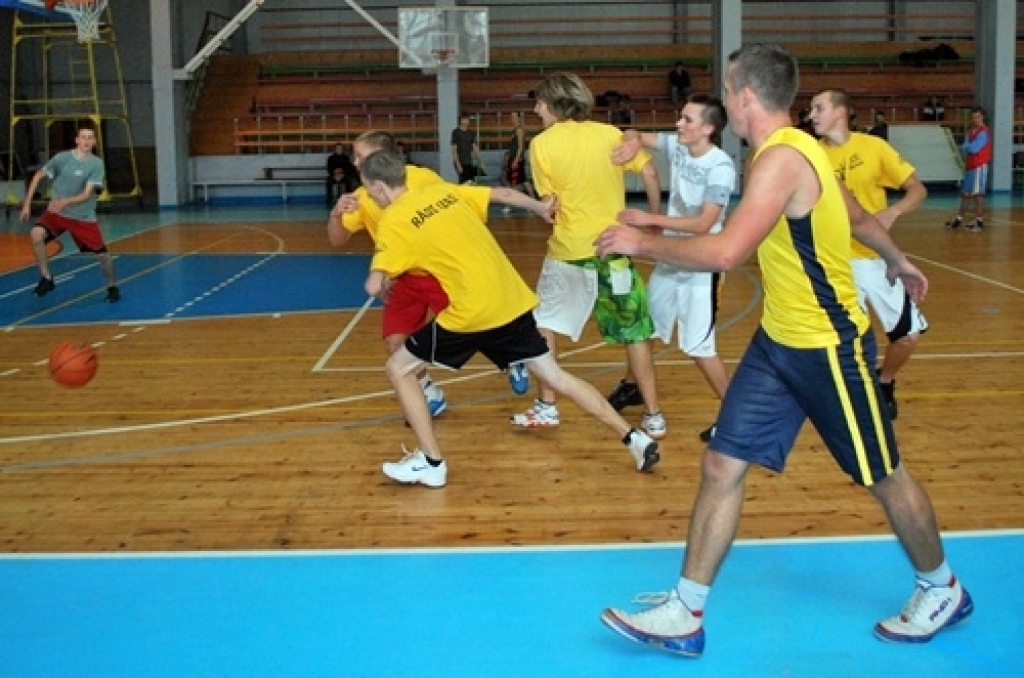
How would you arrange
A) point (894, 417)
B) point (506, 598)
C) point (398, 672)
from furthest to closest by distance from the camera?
point (894, 417) < point (506, 598) < point (398, 672)

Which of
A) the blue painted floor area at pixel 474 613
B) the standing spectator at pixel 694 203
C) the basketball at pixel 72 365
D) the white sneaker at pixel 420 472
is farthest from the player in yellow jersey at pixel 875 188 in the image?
the basketball at pixel 72 365

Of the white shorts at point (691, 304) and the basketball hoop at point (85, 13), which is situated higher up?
the basketball hoop at point (85, 13)

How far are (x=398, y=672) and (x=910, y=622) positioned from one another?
1.73m

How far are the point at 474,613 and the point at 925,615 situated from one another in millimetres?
1550

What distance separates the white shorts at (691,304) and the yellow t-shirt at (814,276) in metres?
2.73

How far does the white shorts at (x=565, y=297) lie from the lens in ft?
23.3

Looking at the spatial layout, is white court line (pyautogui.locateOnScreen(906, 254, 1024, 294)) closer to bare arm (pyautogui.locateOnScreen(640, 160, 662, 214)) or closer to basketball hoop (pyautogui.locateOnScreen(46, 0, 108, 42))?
bare arm (pyautogui.locateOnScreen(640, 160, 662, 214))

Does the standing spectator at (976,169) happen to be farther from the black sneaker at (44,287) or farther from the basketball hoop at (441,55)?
the black sneaker at (44,287)

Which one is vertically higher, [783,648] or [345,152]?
[345,152]

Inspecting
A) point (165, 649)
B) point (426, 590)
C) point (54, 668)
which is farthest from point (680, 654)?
point (54, 668)

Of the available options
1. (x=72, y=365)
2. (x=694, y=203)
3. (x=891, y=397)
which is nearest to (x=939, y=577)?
(x=694, y=203)

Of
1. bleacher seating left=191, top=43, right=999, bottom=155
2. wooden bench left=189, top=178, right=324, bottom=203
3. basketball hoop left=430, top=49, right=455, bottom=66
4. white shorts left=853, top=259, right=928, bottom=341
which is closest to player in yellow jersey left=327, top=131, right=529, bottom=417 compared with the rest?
white shorts left=853, top=259, right=928, bottom=341

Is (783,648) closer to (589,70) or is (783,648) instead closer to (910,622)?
(910,622)

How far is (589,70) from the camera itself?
1291 inches
